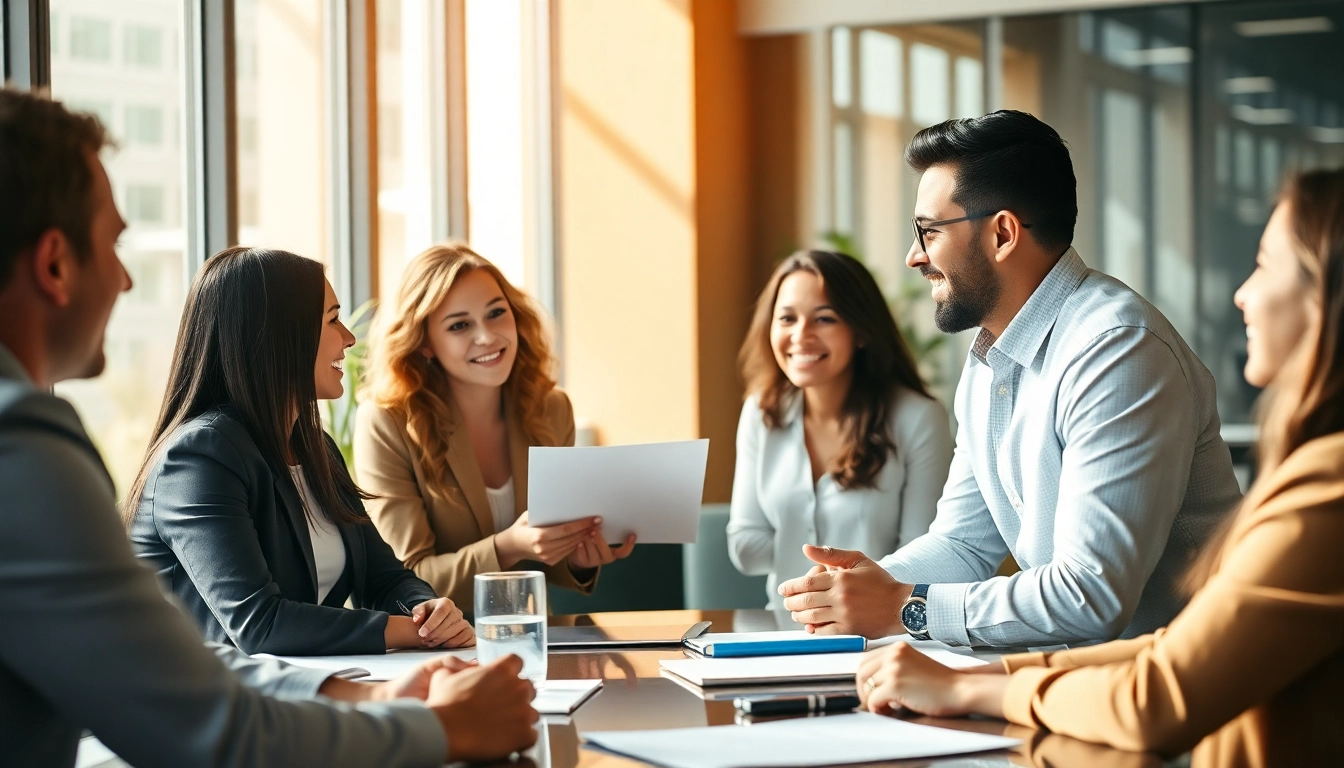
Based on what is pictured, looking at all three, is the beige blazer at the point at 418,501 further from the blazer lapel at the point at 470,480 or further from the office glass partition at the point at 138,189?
the office glass partition at the point at 138,189

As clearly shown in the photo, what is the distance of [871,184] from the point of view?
5.43 metres

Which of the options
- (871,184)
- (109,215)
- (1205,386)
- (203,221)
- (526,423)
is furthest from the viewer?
(871,184)

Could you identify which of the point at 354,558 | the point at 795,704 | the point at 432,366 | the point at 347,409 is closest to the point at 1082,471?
the point at 795,704

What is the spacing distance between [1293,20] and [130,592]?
197 inches

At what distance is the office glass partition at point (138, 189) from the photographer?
9.40 ft

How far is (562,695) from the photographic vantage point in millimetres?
1503

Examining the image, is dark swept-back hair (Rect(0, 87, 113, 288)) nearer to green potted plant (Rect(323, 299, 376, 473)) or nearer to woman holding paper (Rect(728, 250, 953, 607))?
woman holding paper (Rect(728, 250, 953, 607))

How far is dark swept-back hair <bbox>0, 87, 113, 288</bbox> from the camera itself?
3.38 feet

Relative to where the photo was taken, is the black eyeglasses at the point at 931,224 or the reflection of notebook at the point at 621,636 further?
the black eyeglasses at the point at 931,224

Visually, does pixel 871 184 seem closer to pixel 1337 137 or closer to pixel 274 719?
pixel 1337 137

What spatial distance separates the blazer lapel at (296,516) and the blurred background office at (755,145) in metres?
2.13

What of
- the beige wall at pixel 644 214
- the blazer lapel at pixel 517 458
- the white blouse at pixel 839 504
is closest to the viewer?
the blazer lapel at pixel 517 458

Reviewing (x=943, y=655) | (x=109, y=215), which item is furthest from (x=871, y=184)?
(x=109, y=215)

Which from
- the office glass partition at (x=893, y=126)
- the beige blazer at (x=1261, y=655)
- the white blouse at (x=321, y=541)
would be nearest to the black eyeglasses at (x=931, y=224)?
the beige blazer at (x=1261, y=655)
